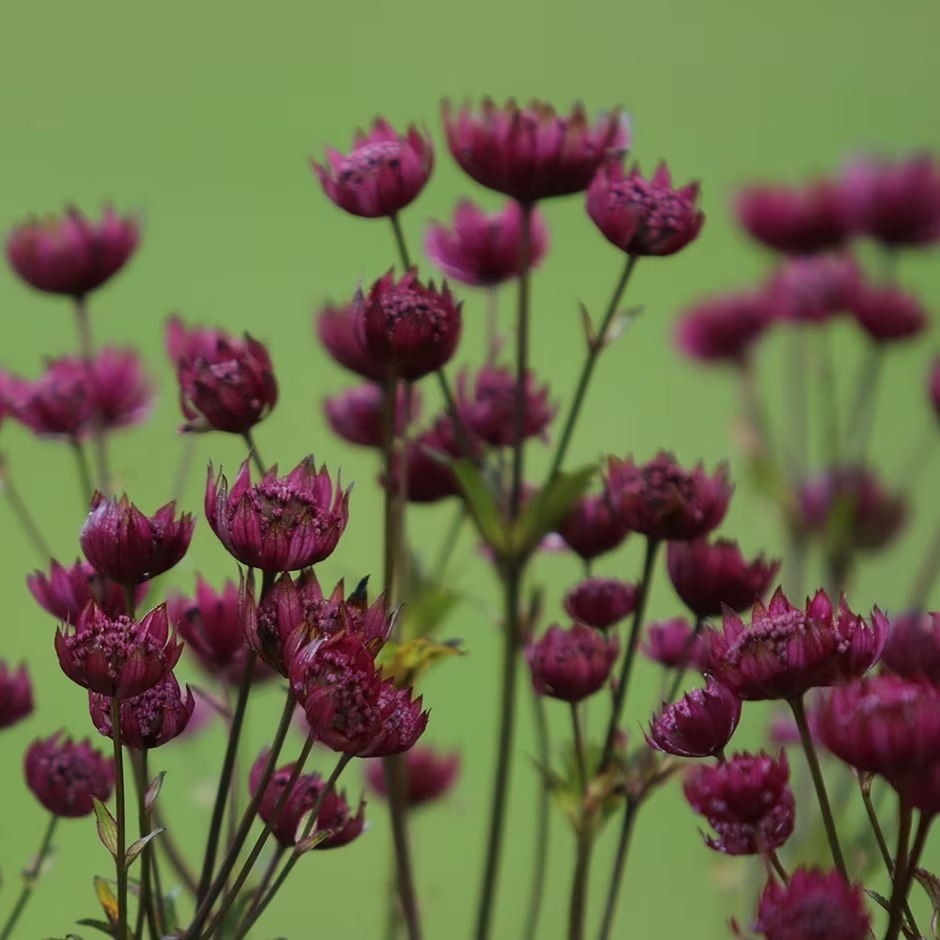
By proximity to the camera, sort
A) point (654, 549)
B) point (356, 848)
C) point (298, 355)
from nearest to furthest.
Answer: point (654, 549), point (356, 848), point (298, 355)

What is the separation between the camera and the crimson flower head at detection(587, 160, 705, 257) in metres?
0.39

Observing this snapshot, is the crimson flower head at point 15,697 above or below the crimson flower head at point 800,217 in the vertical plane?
above

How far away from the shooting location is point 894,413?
1.63m

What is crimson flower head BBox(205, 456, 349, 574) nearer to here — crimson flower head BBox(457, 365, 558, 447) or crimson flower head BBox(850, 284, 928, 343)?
crimson flower head BBox(457, 365, 558, 447)

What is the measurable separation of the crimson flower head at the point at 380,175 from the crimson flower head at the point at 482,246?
8 centimetres

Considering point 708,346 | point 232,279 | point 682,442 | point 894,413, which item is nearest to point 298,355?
point 232,279

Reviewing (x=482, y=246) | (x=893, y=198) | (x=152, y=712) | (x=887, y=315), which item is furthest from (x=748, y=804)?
(x=893, y=198)

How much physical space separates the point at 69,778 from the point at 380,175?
0.58 feet

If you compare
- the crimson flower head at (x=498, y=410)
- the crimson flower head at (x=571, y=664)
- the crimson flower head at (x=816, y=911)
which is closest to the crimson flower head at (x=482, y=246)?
the crimson flower head at (x=498, y=410)

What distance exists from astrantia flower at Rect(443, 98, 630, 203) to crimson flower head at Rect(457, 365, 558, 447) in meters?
0.06

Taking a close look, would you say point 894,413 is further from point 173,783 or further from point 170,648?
point 170,648

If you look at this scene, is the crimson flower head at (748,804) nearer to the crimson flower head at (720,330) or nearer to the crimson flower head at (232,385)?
the crimson flower head at (232,385)

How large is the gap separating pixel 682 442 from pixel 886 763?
1.33m

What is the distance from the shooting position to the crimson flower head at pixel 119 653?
292 mm
